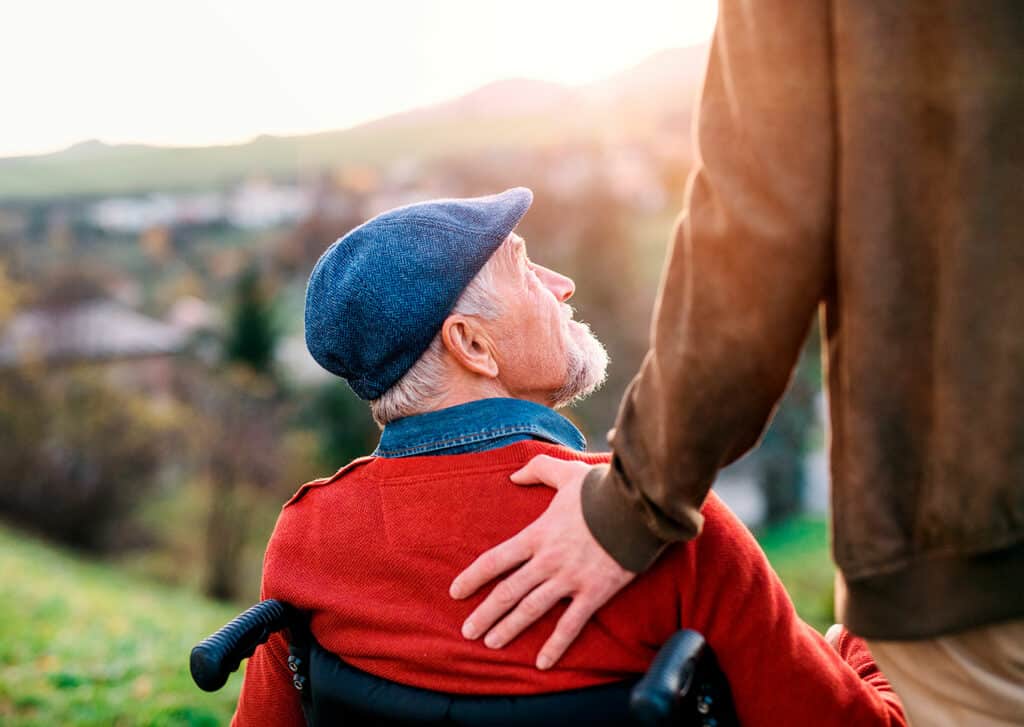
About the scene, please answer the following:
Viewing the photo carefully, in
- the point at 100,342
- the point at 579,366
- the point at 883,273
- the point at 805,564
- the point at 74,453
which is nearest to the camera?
the point at 883,273

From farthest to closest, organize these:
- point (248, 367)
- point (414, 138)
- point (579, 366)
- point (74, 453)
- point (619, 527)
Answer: point (414, 138), point (248, 367), point (74, 453), point (579, 366), point (619, 527)

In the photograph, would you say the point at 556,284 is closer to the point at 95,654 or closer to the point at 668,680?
the point at 668,680

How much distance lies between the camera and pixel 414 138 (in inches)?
766

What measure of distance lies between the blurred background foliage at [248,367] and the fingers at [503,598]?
19.8 ft

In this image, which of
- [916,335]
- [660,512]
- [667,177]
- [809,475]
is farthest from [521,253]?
[667,177]

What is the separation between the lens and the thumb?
4.50 ft

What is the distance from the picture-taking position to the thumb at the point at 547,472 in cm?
137

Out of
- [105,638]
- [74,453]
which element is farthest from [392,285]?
[74,453]

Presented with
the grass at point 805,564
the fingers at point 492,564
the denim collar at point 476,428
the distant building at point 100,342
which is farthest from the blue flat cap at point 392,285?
the distant building at point 100,342

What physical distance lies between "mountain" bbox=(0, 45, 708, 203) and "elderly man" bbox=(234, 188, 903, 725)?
29.8 ft

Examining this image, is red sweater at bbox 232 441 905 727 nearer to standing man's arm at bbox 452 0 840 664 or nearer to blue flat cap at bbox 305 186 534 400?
standing man's arm at bbox 452 0 840 664

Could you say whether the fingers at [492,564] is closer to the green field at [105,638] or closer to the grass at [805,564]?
the green field at [105,638]

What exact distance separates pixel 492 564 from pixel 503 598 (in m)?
0.05

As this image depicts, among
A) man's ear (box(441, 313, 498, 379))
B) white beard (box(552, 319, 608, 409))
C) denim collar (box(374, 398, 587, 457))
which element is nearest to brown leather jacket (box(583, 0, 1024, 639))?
denim collar (box(374, 398, 587, 457))
